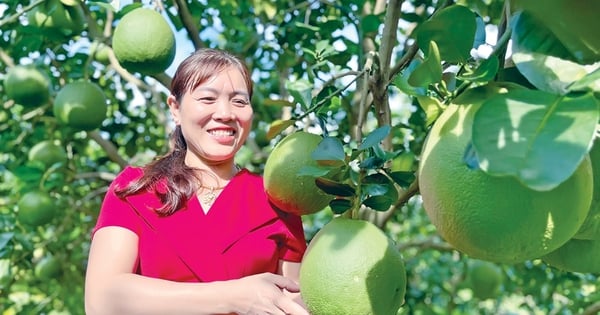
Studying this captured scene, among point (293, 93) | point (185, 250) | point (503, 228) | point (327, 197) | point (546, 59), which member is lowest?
point (185, 250)

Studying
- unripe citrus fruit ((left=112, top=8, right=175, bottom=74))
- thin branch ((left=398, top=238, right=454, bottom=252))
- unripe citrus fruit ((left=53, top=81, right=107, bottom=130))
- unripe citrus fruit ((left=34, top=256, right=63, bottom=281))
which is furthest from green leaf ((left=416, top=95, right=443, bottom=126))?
unripe citrus fruit ((left=34, top=256, right=63, bottom=281))

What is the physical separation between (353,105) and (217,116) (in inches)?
39.7

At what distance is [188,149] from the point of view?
4.61 ft

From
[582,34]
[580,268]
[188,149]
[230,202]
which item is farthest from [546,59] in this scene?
[188,149]

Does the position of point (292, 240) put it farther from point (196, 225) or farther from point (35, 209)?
point (35, 209)

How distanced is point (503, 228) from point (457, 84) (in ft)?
0.63

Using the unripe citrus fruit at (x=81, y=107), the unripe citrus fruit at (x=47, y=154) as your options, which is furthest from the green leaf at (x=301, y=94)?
the unripe citrus fruit at (x=47, y=154)

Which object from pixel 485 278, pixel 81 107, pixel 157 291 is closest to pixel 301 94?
pixel 157 291

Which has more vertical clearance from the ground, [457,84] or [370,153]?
[457,84]

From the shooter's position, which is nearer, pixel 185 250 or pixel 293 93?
pixel 293 93

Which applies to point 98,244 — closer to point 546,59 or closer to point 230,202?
point 230,202

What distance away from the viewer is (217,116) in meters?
1.31

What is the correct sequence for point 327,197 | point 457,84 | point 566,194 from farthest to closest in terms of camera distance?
point 327,197 → point 457,84 → point 566,194

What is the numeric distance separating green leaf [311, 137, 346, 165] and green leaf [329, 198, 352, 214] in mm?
50
